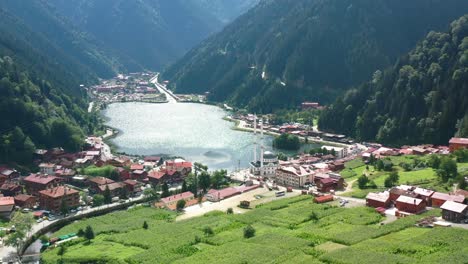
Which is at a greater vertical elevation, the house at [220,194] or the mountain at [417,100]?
the mountain at [417,100]

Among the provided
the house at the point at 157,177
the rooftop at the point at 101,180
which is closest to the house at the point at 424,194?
the house at the point at 157,177

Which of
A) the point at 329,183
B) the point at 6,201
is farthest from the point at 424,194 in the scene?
the point at 6,201

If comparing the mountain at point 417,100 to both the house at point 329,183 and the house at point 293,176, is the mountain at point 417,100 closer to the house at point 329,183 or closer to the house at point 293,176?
the house at point 329,183

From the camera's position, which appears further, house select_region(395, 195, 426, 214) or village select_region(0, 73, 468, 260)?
village select_region(0, 73, 468, 260)

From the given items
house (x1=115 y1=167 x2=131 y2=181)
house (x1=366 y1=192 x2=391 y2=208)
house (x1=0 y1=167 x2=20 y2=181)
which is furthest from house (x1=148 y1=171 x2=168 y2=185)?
house (x1=366 y1=192 x2=391 y2=208)

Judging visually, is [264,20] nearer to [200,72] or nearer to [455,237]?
[200,72]

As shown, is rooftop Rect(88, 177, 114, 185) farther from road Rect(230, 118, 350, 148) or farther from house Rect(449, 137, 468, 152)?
road Rect(230, 118, 350, 148)
